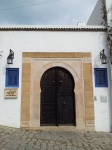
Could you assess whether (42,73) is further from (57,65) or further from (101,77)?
(101,77)

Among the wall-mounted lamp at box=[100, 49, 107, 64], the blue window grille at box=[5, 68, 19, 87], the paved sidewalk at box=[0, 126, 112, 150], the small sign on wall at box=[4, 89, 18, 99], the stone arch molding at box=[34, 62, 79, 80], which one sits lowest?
the paved sidewalk at box=[0, 126, 112, 150]

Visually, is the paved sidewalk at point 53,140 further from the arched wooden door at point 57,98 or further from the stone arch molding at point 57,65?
the stone arch molding at point 57,65

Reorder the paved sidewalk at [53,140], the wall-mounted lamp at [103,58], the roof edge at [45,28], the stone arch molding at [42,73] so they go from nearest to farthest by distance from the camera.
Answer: the paved sidewalk at [53,140]
the stone arch molding at [42,73]
the wall-mounted lamp at [103,58]
the roof edge at [45,28]

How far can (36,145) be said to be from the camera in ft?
19.9

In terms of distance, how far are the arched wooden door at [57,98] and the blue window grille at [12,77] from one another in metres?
1.04

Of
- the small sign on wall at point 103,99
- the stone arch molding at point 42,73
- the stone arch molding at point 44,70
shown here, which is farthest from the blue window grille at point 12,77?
the small sign on wall at point 103,99

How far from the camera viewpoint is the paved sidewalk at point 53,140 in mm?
5945

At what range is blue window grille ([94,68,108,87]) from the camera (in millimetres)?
8430

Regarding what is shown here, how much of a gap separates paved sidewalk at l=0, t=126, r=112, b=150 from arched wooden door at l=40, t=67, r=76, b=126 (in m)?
0.63

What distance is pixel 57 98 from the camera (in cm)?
842

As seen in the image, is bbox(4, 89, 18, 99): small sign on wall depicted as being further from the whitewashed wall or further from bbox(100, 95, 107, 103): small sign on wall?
bbox(100, 95, 107, 103): small sign on wall

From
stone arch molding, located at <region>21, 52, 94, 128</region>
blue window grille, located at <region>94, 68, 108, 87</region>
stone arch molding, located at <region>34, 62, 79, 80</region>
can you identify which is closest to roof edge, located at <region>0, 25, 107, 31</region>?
stone arch molding, located at <region>21, 52, 94, 128</region>

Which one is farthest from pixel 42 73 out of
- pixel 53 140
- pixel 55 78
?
pixel 53 140

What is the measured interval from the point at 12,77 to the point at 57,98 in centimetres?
→ 199
